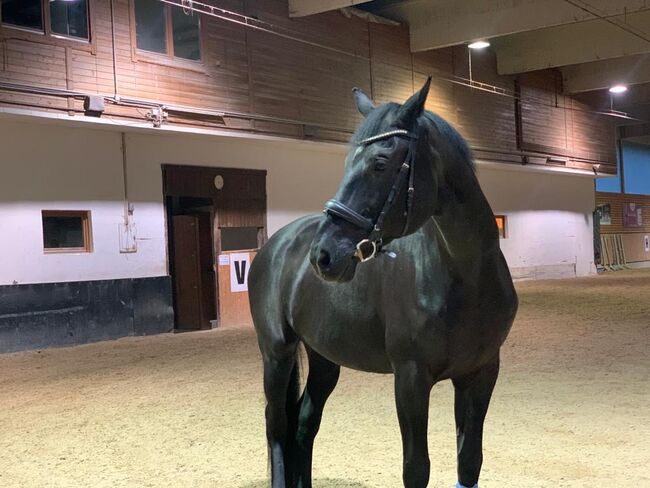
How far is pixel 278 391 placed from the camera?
2764mm

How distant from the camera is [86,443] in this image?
13.7 ft

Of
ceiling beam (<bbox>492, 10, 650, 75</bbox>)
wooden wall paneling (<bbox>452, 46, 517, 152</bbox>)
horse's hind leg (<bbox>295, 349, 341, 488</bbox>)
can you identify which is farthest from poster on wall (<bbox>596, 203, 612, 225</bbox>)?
horse's hind leg (<bbox>295, 349, 341, 488</bbox>)

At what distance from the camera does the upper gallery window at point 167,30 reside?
9.29m

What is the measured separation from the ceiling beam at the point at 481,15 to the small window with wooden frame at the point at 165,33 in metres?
4.61

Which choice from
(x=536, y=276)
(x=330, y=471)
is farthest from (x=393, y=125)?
(x=536, y=276)

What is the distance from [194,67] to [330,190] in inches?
Result: 165

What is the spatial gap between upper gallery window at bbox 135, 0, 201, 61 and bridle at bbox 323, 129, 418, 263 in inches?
324

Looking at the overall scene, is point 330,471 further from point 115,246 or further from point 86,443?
point 115,246

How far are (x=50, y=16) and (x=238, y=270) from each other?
4.99 meters

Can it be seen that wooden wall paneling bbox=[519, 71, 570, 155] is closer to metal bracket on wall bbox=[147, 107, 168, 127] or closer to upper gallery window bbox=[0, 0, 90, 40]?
metal bracket on wall bbox=[147, 107, 168, 127]

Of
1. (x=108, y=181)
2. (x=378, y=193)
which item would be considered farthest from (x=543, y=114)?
(x=378, y=193)

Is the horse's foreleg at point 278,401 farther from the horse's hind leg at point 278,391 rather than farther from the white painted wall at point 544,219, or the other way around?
the white painted wall at point 544,219

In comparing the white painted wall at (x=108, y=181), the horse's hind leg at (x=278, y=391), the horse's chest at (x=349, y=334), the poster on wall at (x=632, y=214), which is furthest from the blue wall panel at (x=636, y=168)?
the horse's chest at (x=349, y=334)

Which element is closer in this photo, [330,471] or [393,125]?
[393,125]
